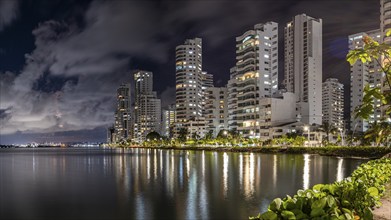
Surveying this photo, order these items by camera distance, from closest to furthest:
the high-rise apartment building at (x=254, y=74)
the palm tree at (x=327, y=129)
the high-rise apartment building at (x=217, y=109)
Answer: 1. the palm tree at (x=327, y=129)
2. the high-rise apartment building at (x=254, y=74)
3. the high-rise apartment building at (x=217, y=109)

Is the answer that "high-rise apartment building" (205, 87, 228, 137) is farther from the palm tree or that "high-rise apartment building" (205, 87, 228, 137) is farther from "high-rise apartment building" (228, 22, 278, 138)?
the palm tree

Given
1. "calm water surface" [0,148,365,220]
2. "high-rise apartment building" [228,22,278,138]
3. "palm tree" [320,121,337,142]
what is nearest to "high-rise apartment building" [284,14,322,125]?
"high-rise apartment building" [228,22,278,138]

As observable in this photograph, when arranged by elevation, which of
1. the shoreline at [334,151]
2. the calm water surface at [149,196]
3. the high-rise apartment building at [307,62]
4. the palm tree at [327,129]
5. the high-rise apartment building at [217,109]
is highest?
the high-rise apartment building at [307,62]

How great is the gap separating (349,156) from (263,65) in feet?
236

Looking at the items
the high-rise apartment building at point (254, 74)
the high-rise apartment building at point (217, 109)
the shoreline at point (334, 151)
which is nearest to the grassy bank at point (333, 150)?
the shoreline at point (334, 151)

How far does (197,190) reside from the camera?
35594 millimetres

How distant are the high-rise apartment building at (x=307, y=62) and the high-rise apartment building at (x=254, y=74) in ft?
70.8

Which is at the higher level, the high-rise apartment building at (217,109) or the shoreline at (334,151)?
the high-rise apartment building at (217,109)

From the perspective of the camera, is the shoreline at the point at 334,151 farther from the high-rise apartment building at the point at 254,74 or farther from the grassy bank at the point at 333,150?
the high-rise apartment building at the point at 254,74

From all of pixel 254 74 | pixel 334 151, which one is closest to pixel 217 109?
pixel 254 74

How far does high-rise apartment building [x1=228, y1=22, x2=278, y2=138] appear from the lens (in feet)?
490

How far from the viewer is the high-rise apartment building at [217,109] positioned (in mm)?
196375

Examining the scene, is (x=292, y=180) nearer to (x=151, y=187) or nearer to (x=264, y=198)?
(x=264, y=198)

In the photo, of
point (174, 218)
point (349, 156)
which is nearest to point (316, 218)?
point (174, 218)
